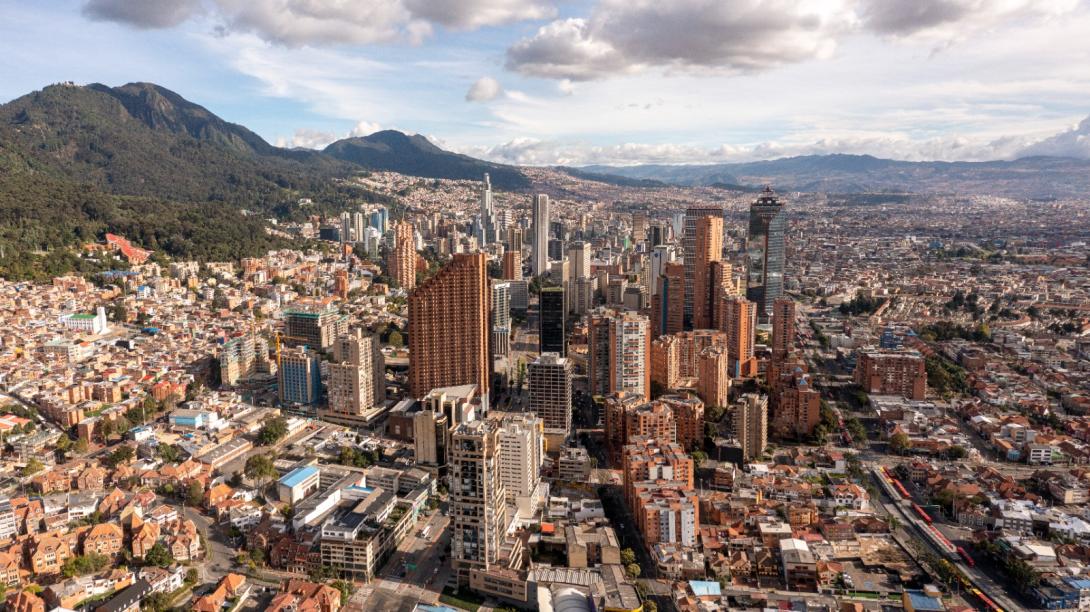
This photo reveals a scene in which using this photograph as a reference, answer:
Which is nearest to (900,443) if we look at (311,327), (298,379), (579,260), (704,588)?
(704,588)

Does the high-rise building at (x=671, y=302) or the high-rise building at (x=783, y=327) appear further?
the high-rise building at (x=671, y=302)

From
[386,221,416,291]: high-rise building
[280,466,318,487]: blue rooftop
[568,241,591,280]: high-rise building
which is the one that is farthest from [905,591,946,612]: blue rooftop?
[386,221,416,291]: high-rise building

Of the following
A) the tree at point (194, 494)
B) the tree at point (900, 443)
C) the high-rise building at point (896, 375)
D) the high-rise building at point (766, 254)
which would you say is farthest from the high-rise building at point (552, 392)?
the high-rise building at point (766, 254)

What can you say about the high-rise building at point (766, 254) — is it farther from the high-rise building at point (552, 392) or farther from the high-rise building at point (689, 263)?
the high-rise building at point (552, 392)

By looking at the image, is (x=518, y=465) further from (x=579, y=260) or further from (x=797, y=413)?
(x=579, y=260)

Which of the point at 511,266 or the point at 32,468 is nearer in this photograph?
the point at 32,468

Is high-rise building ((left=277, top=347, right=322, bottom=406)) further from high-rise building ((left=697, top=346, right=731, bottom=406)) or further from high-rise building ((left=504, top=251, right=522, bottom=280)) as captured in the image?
high-rise building ((left=504, top=251, right=522, bottom=280))

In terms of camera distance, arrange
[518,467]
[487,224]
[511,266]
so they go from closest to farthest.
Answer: [518,467] < [511,266] < [487,224]
